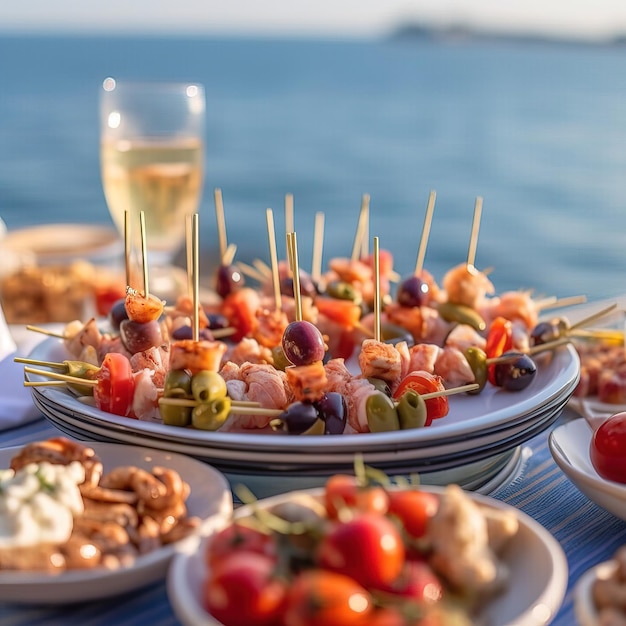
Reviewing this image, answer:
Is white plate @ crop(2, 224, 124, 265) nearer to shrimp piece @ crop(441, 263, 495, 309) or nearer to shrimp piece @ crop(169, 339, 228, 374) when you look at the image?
shrimp piece @ crop(441, 263, 495, 309)

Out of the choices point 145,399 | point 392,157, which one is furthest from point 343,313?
point 392,157

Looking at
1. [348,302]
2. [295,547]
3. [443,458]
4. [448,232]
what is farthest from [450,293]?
[448,232]

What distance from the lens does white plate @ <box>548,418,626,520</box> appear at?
1.37 m

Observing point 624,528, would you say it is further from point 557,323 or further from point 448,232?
point 448,232

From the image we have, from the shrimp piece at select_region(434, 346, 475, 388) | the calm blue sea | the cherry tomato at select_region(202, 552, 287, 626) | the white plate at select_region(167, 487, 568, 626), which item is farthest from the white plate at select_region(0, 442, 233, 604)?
the calm blue sea

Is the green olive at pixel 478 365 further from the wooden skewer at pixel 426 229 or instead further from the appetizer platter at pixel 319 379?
the wooden skewer at pixel 426 229

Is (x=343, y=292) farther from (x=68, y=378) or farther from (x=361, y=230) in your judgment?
(x=68, y=378)

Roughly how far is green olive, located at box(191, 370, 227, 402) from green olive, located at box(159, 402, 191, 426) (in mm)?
31

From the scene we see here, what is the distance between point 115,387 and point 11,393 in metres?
0.52

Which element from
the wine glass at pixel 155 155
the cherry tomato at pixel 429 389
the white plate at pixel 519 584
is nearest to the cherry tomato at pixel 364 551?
the white plate at pixel 519 584

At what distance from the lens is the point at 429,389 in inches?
63.2

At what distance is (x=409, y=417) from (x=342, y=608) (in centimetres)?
63

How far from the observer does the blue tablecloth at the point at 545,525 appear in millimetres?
1193

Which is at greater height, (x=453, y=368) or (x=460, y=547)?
(x=460, y=547)
